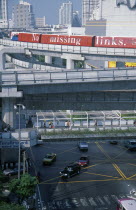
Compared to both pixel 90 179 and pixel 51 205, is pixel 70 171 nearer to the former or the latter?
pixel 90 179

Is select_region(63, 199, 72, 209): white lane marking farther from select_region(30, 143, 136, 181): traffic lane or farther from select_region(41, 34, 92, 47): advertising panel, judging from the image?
select_region(41, 34, 92, 47): advertising panel

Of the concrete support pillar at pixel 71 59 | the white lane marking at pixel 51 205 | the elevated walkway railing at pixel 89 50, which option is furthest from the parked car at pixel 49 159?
the elevated walkway railing at pixel 89 50

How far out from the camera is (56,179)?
3847 cm

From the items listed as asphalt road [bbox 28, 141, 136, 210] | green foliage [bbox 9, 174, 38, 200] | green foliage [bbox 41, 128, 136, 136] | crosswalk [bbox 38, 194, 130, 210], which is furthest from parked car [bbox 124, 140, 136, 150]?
green foliage [bbox 9, 174, 38, 200]

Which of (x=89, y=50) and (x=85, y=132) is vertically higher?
(x=89, y=50)

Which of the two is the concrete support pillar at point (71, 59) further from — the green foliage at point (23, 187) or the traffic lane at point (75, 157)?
the green foliage at point (23, 187)

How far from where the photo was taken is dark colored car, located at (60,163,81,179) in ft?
127

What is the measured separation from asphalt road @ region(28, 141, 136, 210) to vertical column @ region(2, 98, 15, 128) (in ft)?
23.5

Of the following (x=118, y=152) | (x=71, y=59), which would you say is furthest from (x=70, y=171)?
(x=71, y=59)

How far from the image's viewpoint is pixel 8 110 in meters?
35.4

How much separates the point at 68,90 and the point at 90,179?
1038 centimetres

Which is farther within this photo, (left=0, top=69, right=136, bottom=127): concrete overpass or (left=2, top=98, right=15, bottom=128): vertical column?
(left=2, top=98, right=15, bottom=128): vertical column

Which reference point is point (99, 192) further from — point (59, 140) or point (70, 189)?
point (59, 140)

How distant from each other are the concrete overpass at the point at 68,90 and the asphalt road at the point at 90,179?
6553mm
